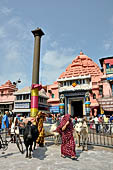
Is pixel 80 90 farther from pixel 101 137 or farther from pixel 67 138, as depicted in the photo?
pixel 67 138

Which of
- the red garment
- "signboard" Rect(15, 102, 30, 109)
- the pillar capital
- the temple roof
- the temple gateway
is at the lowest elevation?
the red garment

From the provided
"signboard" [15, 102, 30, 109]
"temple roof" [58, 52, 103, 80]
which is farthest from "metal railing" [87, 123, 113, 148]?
"temple roof" [58, 52, 103, 80]

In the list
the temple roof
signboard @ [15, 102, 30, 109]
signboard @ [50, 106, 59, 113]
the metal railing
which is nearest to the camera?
the metal railing

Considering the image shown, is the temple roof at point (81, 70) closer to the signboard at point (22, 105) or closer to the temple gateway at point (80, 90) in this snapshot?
the temple gateway at point (80, 90)

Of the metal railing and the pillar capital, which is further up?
the pillar capital

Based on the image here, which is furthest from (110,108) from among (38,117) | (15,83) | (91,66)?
(15,83)

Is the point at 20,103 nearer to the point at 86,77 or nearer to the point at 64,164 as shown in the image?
the point at 86,77

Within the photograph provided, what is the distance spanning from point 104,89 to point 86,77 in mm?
4558

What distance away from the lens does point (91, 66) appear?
33.2 m

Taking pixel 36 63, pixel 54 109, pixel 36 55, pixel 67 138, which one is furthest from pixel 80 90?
pixel 67 138

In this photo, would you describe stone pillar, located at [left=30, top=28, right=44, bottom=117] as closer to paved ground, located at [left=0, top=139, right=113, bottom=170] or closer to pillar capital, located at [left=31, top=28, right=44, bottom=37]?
pillar capital, located at [left=31, top=28, right=44, bottom=37]

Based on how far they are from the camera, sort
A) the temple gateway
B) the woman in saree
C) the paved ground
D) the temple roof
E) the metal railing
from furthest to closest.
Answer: the temple roof → the temple gateway → the metal railing → the woman in saree → the paved ground

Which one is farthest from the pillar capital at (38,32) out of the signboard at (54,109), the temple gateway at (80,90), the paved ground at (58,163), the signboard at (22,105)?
the paved ground at (58,163)

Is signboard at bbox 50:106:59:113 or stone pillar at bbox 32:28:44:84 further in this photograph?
signboard at bbox 50:106:59:113
